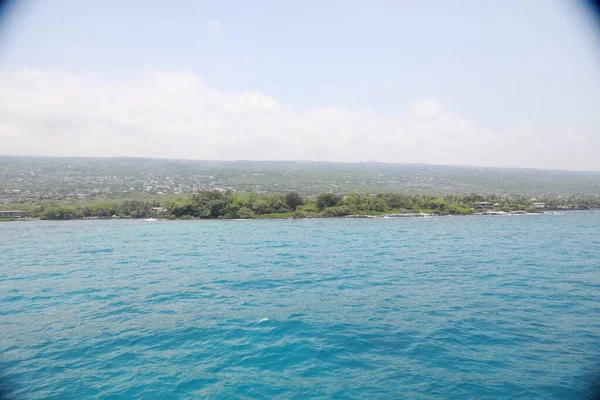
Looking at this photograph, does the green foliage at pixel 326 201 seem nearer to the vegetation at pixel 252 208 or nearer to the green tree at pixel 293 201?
the vegetation at pixel 252 208

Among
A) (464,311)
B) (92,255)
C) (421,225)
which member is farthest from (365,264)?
(421,225)

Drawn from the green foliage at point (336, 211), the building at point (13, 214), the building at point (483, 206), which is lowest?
the building at point (13, 214)

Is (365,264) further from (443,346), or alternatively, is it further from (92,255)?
(92,255)

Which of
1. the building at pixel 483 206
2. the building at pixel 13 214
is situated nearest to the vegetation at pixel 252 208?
the building at pixel 483 206

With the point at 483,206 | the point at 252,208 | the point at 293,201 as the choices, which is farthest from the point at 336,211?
the point at 483,206

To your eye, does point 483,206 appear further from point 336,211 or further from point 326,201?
point 326,201

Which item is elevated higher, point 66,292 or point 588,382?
point 588,382
